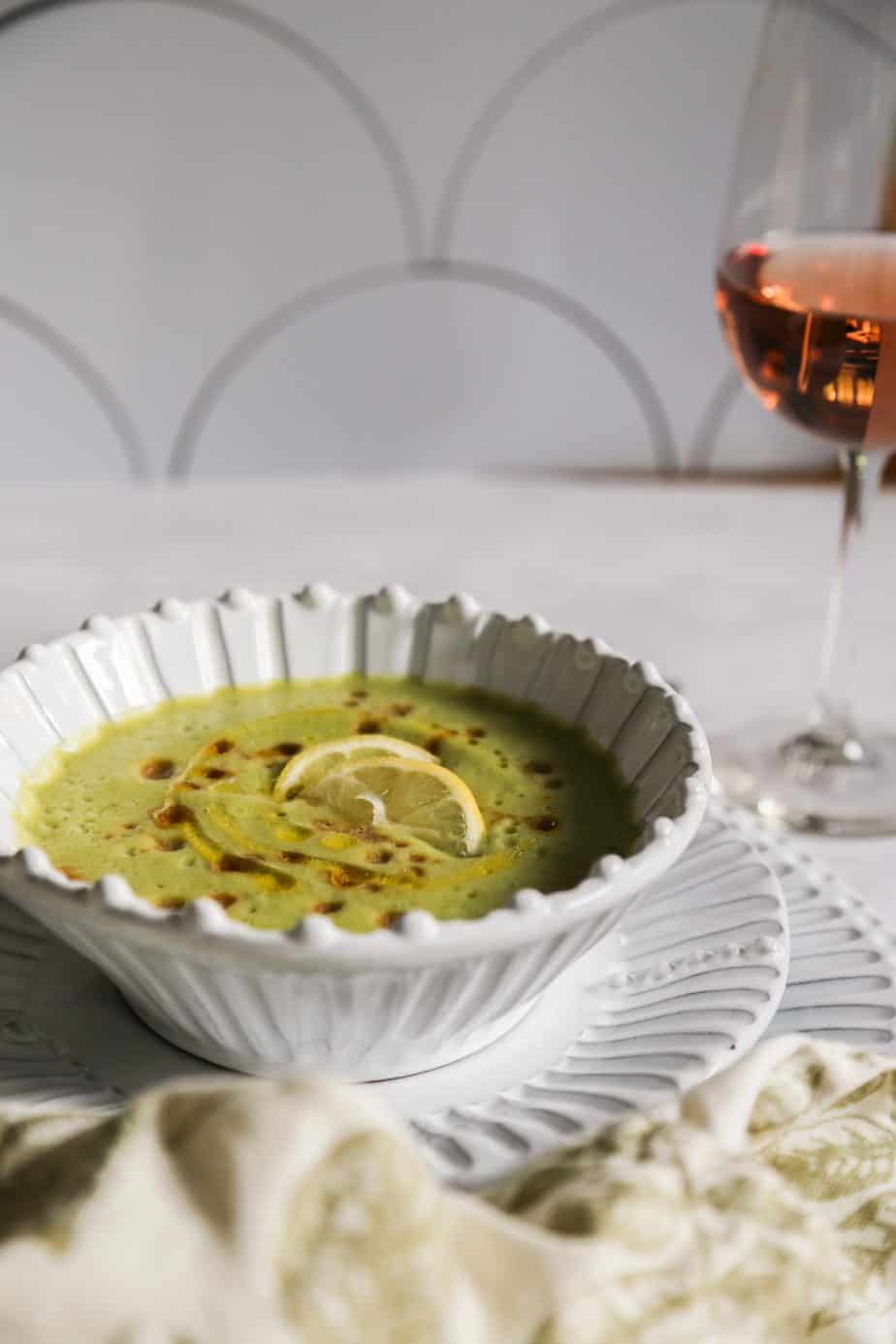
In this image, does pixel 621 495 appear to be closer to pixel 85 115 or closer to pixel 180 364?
→ pixel 180 364

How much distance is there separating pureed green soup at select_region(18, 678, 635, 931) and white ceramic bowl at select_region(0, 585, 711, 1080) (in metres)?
0.01

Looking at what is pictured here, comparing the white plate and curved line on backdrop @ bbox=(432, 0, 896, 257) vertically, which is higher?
curved line on backdrop @ bbox=(432, 0, 896, 257)

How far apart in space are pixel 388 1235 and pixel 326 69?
125cm

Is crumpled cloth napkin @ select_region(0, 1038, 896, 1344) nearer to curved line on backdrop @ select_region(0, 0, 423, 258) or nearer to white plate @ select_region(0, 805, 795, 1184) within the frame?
white plate @ select_region(0, 805, 795, 1184)

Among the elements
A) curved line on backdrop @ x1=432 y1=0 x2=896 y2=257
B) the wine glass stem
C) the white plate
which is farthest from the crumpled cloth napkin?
curved line on backdrop @ x1=432 y1=0 x2=896 y2=257

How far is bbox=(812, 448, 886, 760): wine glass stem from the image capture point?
1048mm

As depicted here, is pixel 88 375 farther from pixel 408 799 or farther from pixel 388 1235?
pixel 388 1235

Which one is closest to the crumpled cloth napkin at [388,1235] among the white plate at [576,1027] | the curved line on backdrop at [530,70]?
the white plate at [576,1027]

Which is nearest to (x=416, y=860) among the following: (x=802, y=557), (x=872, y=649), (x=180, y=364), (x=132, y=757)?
(x=132, y=757)

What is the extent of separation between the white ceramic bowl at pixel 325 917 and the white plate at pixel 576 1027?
0.7 inches

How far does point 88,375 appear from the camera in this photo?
158 centimetres

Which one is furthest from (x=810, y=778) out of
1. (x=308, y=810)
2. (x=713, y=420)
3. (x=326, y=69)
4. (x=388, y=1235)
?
(x=326, y=69)

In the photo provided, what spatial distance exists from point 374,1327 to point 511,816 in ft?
1.03

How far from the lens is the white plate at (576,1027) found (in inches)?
23.7
